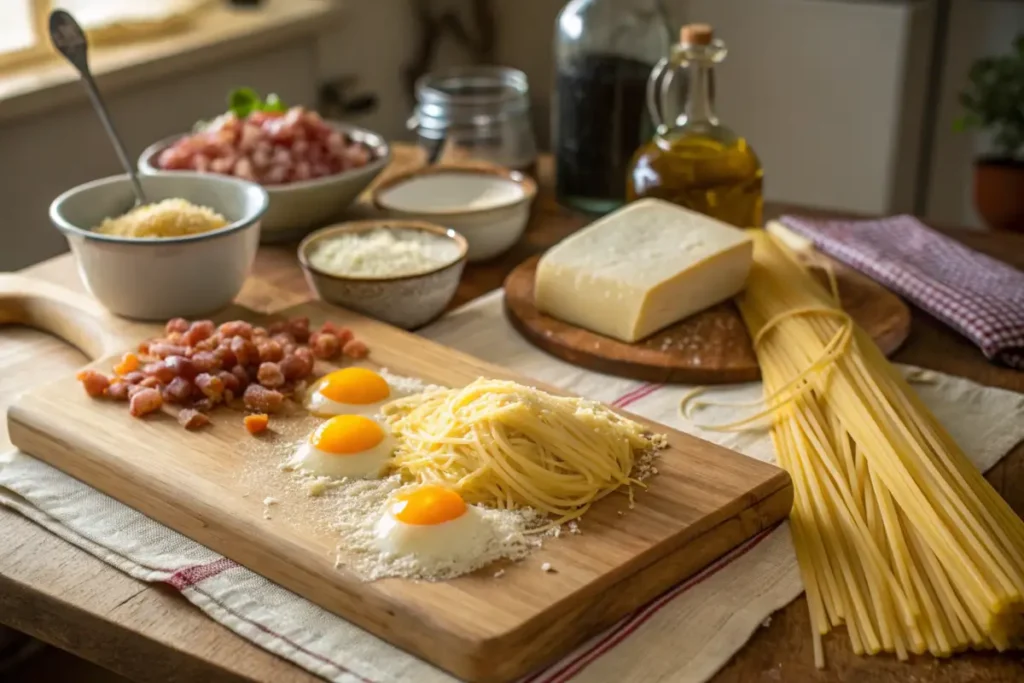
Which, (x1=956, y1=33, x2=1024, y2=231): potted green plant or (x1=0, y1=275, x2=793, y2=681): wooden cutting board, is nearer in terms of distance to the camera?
(x1=0, y1=275, x2=793, y2=681): wooden cutting board

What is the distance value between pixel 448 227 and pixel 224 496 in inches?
32.7

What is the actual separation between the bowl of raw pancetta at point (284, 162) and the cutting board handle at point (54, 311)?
10.9 inches

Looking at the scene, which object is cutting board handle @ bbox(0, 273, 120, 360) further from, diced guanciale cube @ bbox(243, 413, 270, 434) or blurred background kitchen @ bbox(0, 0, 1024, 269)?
blurred background kitchen @ bbox(0, 0, 1024, 269)

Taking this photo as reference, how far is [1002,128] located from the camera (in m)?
3.49

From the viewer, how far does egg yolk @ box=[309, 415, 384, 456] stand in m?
1.33

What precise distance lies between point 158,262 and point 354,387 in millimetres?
430

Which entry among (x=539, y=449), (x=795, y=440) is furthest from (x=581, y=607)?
(x=795, y=440)

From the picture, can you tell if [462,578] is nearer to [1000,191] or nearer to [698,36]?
[698,36]

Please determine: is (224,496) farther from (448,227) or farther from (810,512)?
(448,227)

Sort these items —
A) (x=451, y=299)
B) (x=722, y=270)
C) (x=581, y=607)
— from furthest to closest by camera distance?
(x=451, y=299)
(x=722, y=270)
(x=581, y=607)

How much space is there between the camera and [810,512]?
1330mm

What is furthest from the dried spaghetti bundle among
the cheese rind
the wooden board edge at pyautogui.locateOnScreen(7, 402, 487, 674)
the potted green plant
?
the potted green plant

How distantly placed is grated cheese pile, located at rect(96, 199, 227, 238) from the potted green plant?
2.35 metres

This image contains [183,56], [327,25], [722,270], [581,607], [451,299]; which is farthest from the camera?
[327,25]
